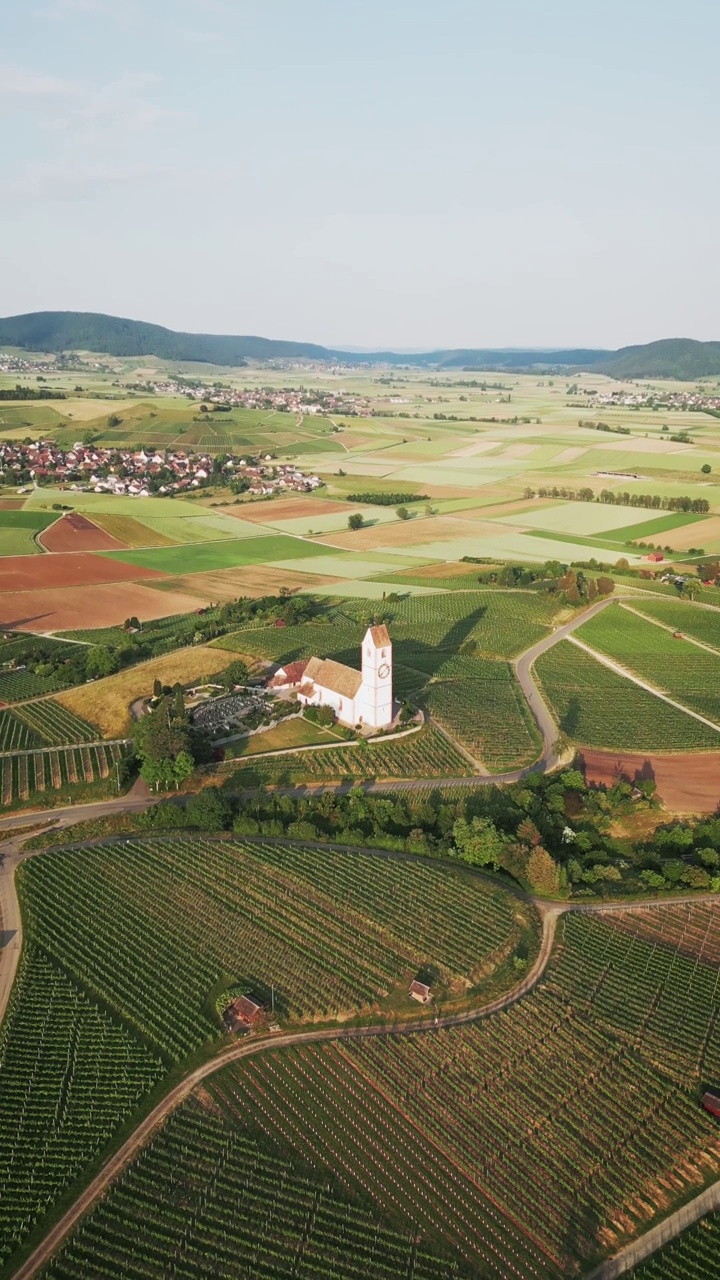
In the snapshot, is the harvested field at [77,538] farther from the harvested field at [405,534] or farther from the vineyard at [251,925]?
the vineyard at [251,925]

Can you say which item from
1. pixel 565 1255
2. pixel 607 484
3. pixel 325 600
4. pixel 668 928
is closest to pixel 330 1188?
pixel 565 1255

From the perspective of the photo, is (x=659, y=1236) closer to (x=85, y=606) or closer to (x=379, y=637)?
(x=379, y=637)

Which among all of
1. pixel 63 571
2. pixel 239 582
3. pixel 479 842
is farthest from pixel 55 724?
pixel 63 571

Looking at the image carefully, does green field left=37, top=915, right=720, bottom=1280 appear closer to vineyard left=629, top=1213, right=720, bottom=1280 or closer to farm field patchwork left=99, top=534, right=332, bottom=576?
vineyard left=629, top=1213, right=720, bottom=1280

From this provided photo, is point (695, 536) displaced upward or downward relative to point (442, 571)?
upward

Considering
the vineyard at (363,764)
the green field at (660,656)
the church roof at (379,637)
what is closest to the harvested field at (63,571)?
the vineyard at (363,764)

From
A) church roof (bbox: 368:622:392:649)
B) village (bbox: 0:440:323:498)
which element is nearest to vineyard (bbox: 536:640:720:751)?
church roof (bbox: 368:622:392:649)
